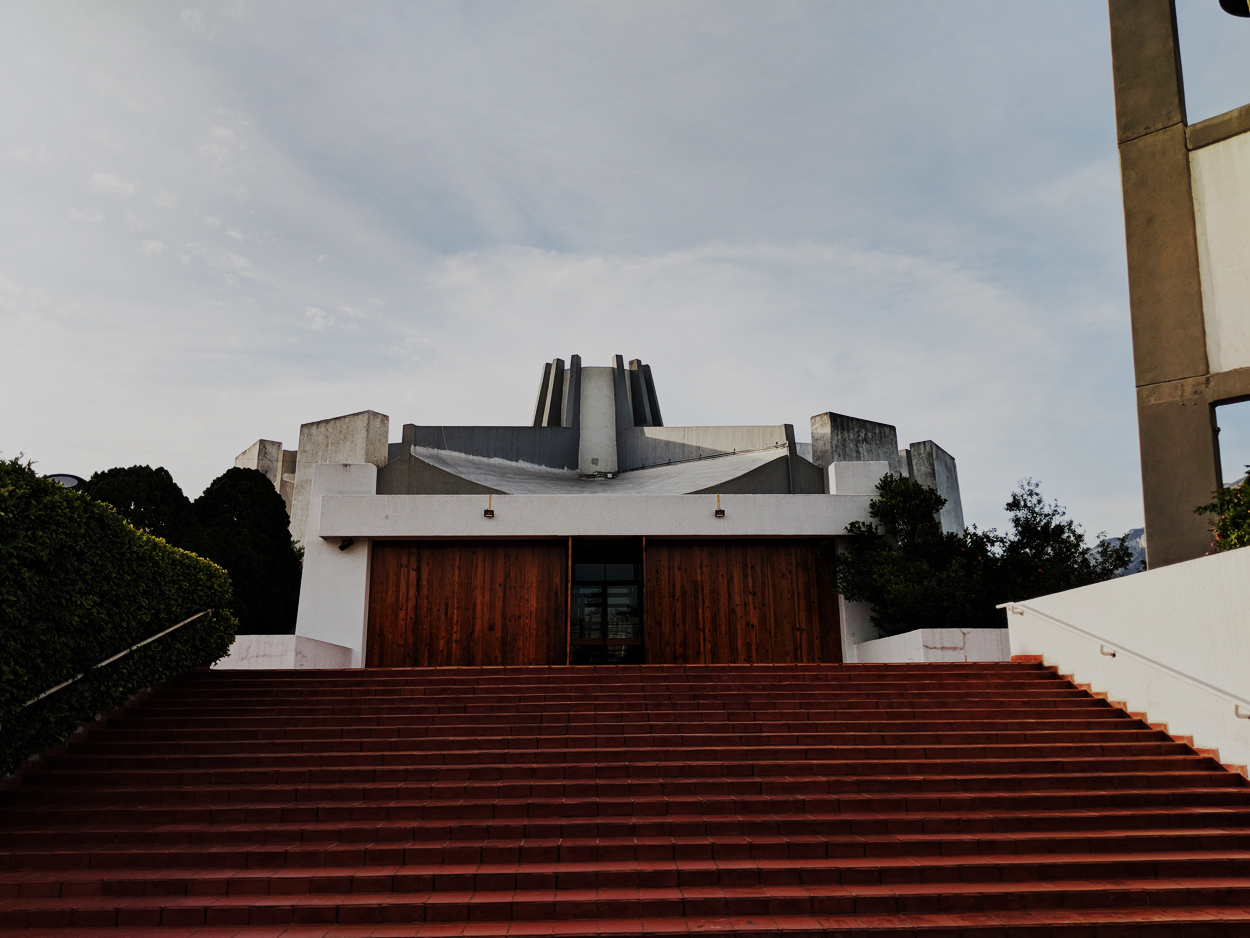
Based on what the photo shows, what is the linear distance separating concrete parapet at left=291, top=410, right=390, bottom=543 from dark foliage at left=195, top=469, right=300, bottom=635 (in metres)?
7.18

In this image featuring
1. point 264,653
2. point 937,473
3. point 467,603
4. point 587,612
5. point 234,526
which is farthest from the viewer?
point 937,473

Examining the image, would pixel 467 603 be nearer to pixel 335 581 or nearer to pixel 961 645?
pixel 335 581

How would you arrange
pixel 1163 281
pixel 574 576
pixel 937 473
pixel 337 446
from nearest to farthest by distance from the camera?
pixel 1163 281 → pixel 574 576 → pixel 337 446 → pixel 937 473

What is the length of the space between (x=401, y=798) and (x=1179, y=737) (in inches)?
242

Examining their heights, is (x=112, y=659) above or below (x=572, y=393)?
below

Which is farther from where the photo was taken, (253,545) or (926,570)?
(253,545)

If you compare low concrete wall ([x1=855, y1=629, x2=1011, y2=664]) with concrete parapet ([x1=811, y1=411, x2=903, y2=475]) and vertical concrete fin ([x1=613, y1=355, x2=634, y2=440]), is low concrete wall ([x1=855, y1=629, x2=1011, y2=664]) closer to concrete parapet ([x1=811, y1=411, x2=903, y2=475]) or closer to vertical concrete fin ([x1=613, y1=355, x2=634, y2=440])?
concrete parapet ([x1=811, y1=411, x2=903, y2=475])

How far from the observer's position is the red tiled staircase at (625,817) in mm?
4949

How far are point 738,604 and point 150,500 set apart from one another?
32.4ft

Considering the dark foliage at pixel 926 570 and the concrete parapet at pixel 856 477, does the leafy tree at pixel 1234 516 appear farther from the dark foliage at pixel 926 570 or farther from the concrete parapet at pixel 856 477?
the concrete parapet at pixel 856 477

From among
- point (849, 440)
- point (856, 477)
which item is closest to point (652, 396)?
point (849, 440)

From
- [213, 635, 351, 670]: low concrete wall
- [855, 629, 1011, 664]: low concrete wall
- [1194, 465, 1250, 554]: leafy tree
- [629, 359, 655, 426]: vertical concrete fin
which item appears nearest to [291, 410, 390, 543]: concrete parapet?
[629, 359, 655, 426]: vertical concrete fin

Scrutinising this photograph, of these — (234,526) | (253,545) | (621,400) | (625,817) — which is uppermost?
(621,400)

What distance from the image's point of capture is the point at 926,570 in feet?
39.5
